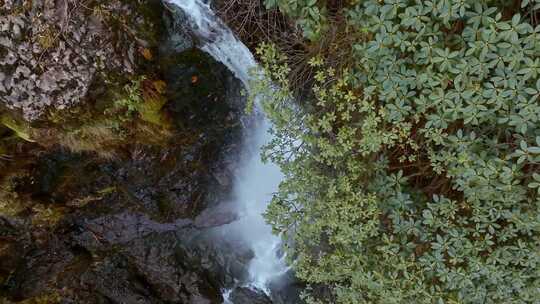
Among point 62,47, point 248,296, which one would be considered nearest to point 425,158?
point 62,47

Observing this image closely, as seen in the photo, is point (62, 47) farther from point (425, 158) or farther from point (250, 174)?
point (425, 158)

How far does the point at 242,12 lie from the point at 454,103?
2111mm

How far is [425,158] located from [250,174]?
94.6 inches

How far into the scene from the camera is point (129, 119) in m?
3.67

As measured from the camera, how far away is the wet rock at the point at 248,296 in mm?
5098

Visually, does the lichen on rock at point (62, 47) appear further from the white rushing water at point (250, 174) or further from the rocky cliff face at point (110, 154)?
the white rushing water at point (250, 174)

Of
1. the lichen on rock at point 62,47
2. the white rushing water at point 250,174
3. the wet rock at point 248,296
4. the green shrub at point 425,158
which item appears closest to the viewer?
the green shrub at point 425,158

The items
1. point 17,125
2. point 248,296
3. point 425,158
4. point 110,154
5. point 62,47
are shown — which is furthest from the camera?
point 248,296

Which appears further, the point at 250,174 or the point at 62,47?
the point at 250,174

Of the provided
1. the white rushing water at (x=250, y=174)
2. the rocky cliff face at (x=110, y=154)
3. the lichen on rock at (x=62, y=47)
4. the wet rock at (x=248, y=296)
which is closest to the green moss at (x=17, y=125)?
the rocky cliff face at (x=110, y=154)

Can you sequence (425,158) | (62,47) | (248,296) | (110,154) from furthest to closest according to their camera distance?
1. (248,296)
2. (110,154)
3. (62,47)
4. (425,158)

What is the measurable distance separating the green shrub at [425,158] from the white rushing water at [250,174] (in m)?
1.10

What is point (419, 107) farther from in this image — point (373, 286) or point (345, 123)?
point (373, 286)

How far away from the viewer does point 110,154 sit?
423cm
